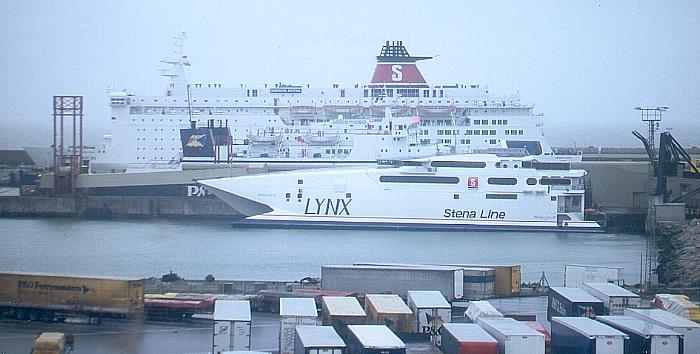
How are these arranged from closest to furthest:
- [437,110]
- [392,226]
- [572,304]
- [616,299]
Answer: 1. [572,304]
2. [616,299]
3. [392,226]
4. [437,110]

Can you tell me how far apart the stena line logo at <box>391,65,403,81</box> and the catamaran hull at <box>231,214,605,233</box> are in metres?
4.67

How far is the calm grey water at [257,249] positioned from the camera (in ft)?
27.0

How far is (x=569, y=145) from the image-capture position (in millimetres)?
16172

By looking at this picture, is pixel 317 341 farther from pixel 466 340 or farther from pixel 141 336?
pixel 141 336

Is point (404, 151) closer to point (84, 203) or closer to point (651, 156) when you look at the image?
point (651, 156)

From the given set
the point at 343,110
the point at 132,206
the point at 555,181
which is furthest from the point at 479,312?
the point at 343,110

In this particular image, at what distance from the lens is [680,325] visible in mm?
5211

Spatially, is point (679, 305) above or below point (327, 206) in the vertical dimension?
below

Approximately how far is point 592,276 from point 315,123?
759 cm

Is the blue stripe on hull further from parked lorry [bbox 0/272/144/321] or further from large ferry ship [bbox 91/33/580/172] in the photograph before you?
parked lorry [bbox 0/272/144/321]

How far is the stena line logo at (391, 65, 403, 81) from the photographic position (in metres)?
15.1

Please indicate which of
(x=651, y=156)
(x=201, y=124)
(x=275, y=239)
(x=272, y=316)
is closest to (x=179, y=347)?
(x=272, y=316)

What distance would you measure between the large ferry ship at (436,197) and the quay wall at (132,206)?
3.35ft

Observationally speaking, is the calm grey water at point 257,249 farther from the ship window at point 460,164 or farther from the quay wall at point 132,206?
the ship window at point 460,164
